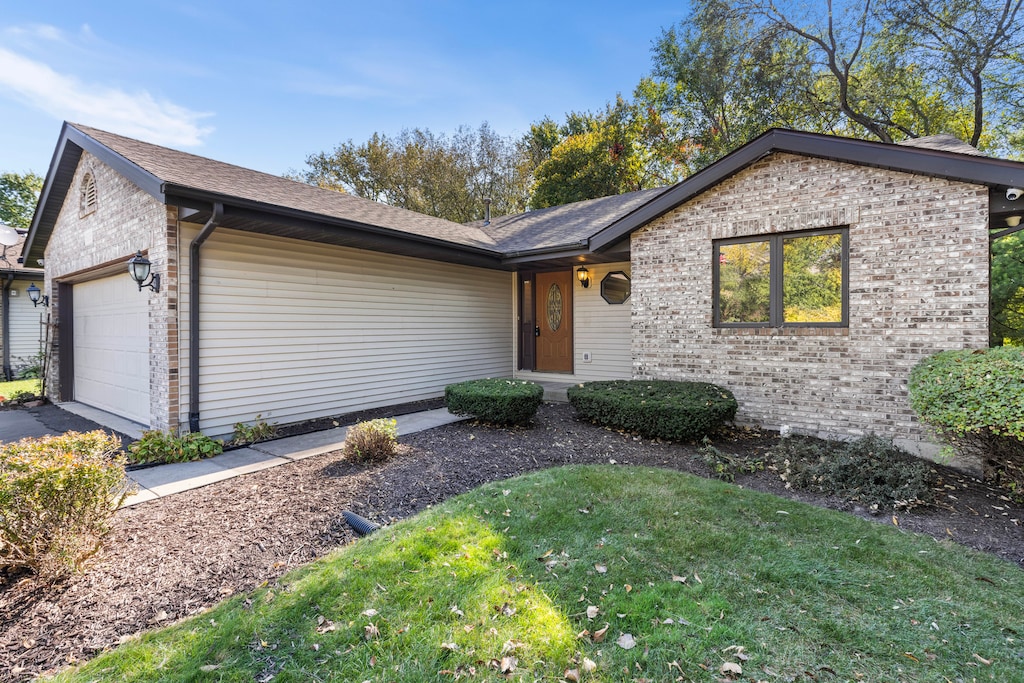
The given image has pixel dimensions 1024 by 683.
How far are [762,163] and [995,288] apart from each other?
8439mm

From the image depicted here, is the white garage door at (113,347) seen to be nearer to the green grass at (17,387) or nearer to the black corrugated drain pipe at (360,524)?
the green grass at (17,387)

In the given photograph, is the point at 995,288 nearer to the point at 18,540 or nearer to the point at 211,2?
the point at 18,540

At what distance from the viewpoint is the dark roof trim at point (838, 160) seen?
470cm

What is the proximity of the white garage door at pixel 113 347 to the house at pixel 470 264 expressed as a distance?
5 cm

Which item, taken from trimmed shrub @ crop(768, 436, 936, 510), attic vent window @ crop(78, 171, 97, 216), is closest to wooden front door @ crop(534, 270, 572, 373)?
trimmed shrub @ crop(768, 436, 936, 510)

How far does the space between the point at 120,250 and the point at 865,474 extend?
9474 millimetres

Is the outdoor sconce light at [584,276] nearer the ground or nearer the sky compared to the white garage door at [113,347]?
nearer the sky

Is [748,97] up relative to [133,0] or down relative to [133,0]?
up

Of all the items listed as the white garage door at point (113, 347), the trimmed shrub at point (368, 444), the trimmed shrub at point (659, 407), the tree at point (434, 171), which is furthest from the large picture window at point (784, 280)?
the tree at point (434, 171)

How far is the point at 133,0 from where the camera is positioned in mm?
6969

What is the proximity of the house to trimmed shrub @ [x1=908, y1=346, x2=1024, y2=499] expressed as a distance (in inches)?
31.4

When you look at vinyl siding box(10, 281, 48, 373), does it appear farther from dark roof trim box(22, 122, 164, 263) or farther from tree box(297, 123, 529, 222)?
tree box(297, 123, 529, 222)

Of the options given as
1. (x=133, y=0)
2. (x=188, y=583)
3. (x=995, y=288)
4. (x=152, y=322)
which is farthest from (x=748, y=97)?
(x=188, y=583)

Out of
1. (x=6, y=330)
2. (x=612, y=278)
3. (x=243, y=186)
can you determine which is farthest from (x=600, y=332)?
(x=6, y=330)
